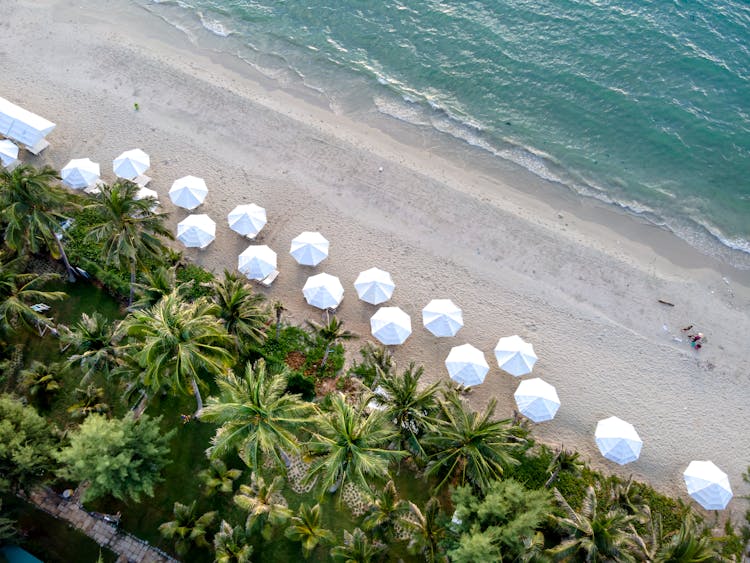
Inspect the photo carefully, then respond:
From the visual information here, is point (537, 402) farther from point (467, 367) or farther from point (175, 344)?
point (175, 344)

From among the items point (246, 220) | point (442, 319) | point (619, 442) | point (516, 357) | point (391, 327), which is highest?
point (246, 220)

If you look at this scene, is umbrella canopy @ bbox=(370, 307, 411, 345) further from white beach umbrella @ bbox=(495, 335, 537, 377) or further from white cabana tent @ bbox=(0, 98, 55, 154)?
white cabana tent @ bbox=(0, 98, 55, 154)

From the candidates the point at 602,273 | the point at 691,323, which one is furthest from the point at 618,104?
the point at 691,323

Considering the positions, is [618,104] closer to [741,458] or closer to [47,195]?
[741,458]

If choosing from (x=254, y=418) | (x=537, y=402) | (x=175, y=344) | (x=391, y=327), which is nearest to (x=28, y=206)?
(x=175, y=344)

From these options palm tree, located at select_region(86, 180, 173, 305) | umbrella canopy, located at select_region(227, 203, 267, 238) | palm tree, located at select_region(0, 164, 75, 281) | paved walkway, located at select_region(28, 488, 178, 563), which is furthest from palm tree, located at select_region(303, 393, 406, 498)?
palm tree, located at select_region(0, 164, 75, 281)

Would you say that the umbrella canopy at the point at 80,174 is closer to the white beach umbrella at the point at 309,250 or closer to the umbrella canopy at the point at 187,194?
the umbrella canopy at the point at 187,194

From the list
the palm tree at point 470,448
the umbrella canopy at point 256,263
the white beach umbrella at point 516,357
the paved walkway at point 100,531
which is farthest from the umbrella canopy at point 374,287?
the paved walkway at point 100,531
